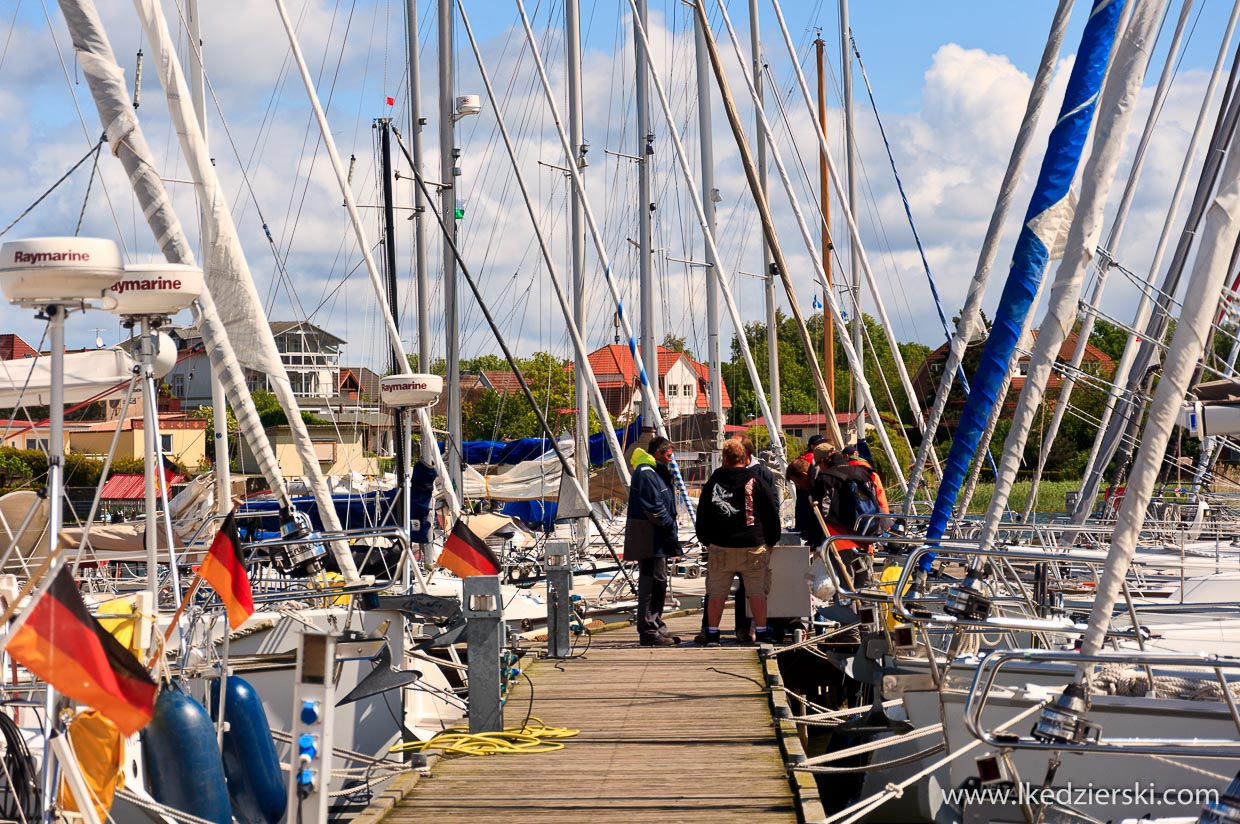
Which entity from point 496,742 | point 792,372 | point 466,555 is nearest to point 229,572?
point 496,742

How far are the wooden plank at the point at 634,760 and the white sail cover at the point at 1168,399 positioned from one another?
2494mm

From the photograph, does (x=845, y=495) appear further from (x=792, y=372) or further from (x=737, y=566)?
(x=792, y=372)

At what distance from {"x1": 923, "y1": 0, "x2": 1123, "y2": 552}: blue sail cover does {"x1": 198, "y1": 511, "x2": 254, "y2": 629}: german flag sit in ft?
13.7

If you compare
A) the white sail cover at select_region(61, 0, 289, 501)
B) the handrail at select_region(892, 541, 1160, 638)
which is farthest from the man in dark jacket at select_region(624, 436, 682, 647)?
the white sail cover at select_region(61, 0, 289, 501)

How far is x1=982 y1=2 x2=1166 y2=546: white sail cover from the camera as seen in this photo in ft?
23.2

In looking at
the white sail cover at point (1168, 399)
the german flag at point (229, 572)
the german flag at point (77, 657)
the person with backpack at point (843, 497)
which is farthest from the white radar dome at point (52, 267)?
the person with backpack at point (843, 497)

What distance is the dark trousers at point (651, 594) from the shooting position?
1232 cm

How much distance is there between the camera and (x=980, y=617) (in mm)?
7398

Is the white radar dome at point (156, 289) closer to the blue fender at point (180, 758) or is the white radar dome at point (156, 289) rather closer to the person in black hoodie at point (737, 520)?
A: the blue fender at point (180, 758)

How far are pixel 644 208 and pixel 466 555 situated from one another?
1448cm

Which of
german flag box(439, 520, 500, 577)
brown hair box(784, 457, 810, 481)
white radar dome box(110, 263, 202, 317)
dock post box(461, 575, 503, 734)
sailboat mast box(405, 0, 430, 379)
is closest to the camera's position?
white radar dome box(110, 263, 202, 317)

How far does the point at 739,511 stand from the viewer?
462 inches

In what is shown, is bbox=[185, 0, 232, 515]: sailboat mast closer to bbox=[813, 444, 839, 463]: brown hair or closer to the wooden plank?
the wooden plank

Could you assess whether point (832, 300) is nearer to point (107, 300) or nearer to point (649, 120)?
point (649, 120)
